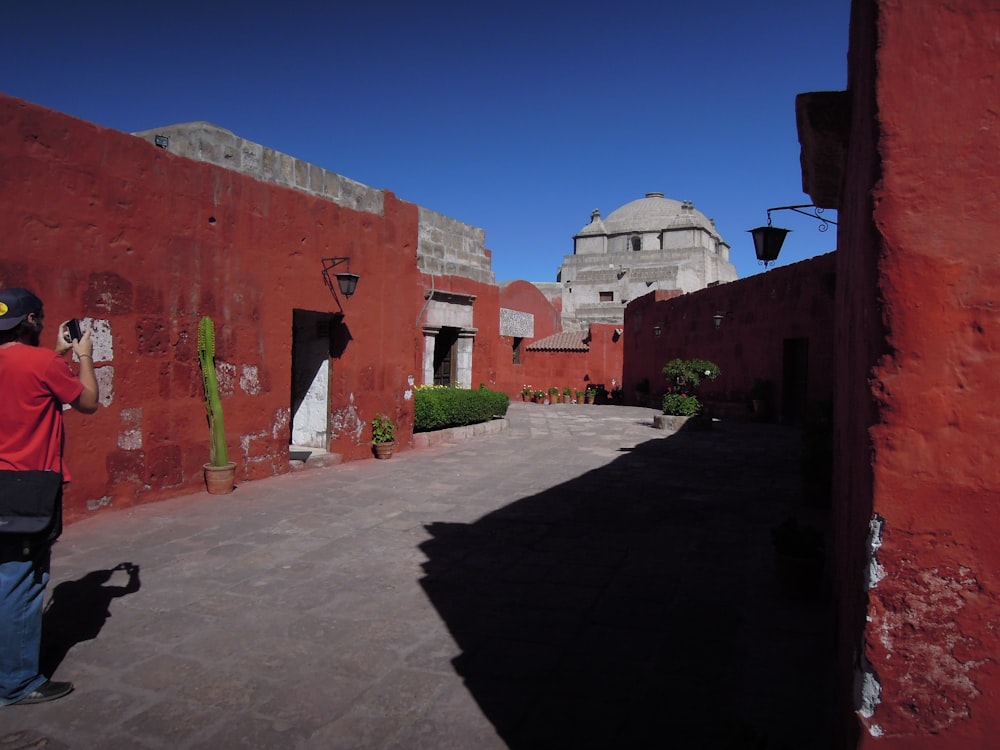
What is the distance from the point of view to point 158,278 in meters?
6.27

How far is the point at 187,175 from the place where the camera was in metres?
6.53

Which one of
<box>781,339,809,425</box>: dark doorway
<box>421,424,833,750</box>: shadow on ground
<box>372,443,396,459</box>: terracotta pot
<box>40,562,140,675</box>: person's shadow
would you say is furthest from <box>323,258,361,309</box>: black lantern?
<box>781,339,809,425</box>: dark doorway

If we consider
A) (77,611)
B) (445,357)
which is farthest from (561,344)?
(77,611)

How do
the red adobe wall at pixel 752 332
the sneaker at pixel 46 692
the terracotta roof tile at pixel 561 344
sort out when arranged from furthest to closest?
the terracotta roof tile at pixel 561 344
the red adobe wall at pixel 752 332
the sneaker at pixel 46 692

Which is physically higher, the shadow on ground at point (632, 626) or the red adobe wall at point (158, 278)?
the red adobe wall at point (158, 278)

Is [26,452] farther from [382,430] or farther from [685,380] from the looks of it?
[685,380]

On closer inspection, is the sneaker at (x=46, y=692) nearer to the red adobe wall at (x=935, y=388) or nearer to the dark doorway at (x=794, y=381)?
the red adobe wall at (x=935, y=388)

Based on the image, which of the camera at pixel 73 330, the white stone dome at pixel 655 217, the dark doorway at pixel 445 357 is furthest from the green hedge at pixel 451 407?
the white stone dome at pixel 655 217

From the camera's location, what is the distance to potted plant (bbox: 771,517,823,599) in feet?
12.7

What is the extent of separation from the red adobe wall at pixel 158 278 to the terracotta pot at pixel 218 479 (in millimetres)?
132

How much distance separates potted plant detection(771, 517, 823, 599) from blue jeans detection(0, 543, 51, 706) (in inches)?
154

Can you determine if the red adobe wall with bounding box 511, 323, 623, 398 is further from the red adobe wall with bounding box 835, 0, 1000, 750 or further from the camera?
the red adobe wall with bounding box 835, 0, 1000, 750

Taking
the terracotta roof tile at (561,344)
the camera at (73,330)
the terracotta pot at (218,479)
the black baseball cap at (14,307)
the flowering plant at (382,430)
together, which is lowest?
the terracotta pot at (218,479)

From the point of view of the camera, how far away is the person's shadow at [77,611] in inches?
126
